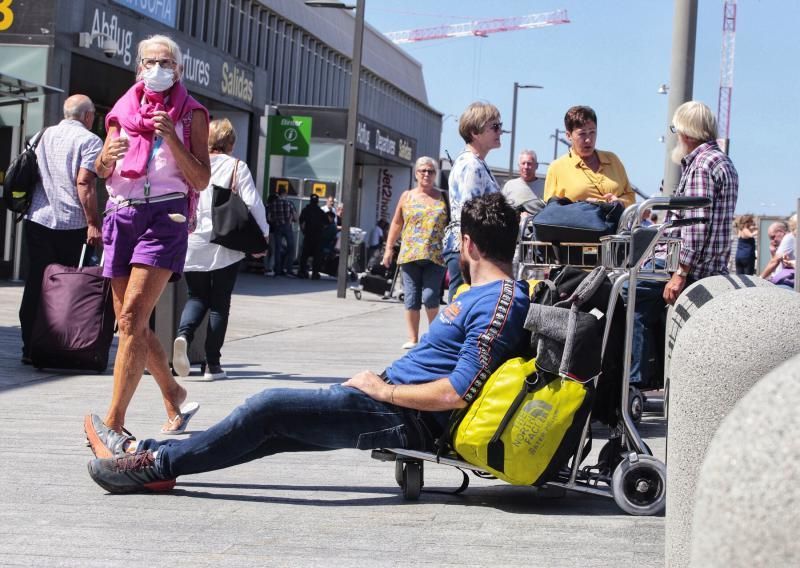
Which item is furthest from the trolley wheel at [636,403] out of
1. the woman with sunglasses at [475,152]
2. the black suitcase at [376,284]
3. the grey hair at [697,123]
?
the black suitcase at [376,284]

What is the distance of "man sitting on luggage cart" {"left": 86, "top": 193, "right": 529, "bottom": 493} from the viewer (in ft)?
15.9

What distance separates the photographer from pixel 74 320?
353 inches

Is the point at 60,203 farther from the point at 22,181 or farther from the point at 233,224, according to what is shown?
the point at 233,224

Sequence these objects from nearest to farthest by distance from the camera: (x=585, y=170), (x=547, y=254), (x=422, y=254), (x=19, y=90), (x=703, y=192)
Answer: (x=547, y=254) < (x=703, y=192) < (x=585, y=170) < (x=422, y=254) < (x=19, y=90)

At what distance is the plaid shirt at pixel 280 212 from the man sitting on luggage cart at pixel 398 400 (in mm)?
24194

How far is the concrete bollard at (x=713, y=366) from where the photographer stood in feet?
11.5

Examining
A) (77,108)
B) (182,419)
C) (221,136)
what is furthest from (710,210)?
(77,108)

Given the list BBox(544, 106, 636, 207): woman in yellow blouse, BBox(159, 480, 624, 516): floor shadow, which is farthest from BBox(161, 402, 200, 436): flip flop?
BBox(544, 106, 636, 207): woman in yellow blouse

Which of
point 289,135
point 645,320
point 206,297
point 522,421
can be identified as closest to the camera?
point 522,421

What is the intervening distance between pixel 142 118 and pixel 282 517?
208cm

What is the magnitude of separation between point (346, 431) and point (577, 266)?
5.23ft

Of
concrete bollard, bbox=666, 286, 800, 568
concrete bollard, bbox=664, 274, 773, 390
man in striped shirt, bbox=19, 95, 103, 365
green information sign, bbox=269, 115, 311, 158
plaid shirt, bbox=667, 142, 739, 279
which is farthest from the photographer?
green information sign, bbox=269, 115, 311, 158

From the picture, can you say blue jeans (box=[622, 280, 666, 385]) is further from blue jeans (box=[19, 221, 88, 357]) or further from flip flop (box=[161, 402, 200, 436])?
blue jeans (box=[19, 221, 88, 357])

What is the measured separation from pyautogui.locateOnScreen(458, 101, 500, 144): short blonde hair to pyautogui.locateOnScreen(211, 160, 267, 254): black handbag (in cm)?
158
